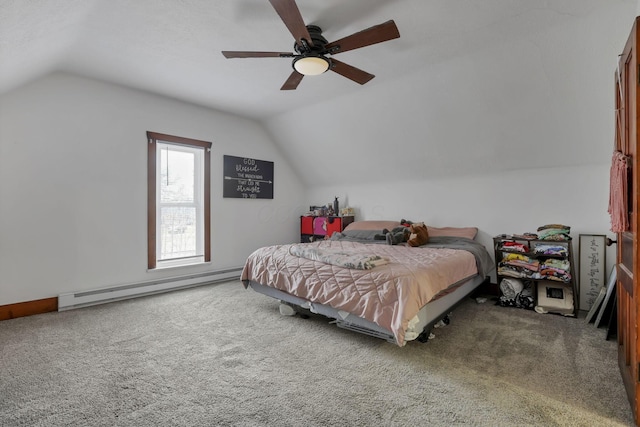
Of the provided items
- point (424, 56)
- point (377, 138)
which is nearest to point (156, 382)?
point (424, 56)

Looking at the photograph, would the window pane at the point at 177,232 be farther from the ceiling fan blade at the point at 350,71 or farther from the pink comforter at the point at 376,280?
the ceiling fan blade at the point at 350,71

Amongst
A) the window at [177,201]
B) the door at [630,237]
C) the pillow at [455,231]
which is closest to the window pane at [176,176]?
the window at [177,201]

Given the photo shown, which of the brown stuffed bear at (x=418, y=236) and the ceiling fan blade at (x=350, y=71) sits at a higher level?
the ceiling fan blade at (x=350, y=71)

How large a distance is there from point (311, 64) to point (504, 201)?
2.99 m

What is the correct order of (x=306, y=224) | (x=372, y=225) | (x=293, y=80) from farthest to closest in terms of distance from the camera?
1. (x=306, y=224)
2. (x=372, y=225)
3. (x=293, y=80)

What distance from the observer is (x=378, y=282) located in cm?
218

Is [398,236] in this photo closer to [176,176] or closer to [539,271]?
[539,271]

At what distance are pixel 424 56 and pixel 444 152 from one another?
1.48 meters

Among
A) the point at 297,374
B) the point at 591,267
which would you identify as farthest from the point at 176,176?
the point at 591,267

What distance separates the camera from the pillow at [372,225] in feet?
14.8

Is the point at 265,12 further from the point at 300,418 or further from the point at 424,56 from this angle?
the point at 300,418

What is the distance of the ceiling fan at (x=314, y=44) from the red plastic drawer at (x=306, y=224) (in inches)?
122

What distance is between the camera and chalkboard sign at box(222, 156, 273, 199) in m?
4.64

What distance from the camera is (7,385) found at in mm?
1807
